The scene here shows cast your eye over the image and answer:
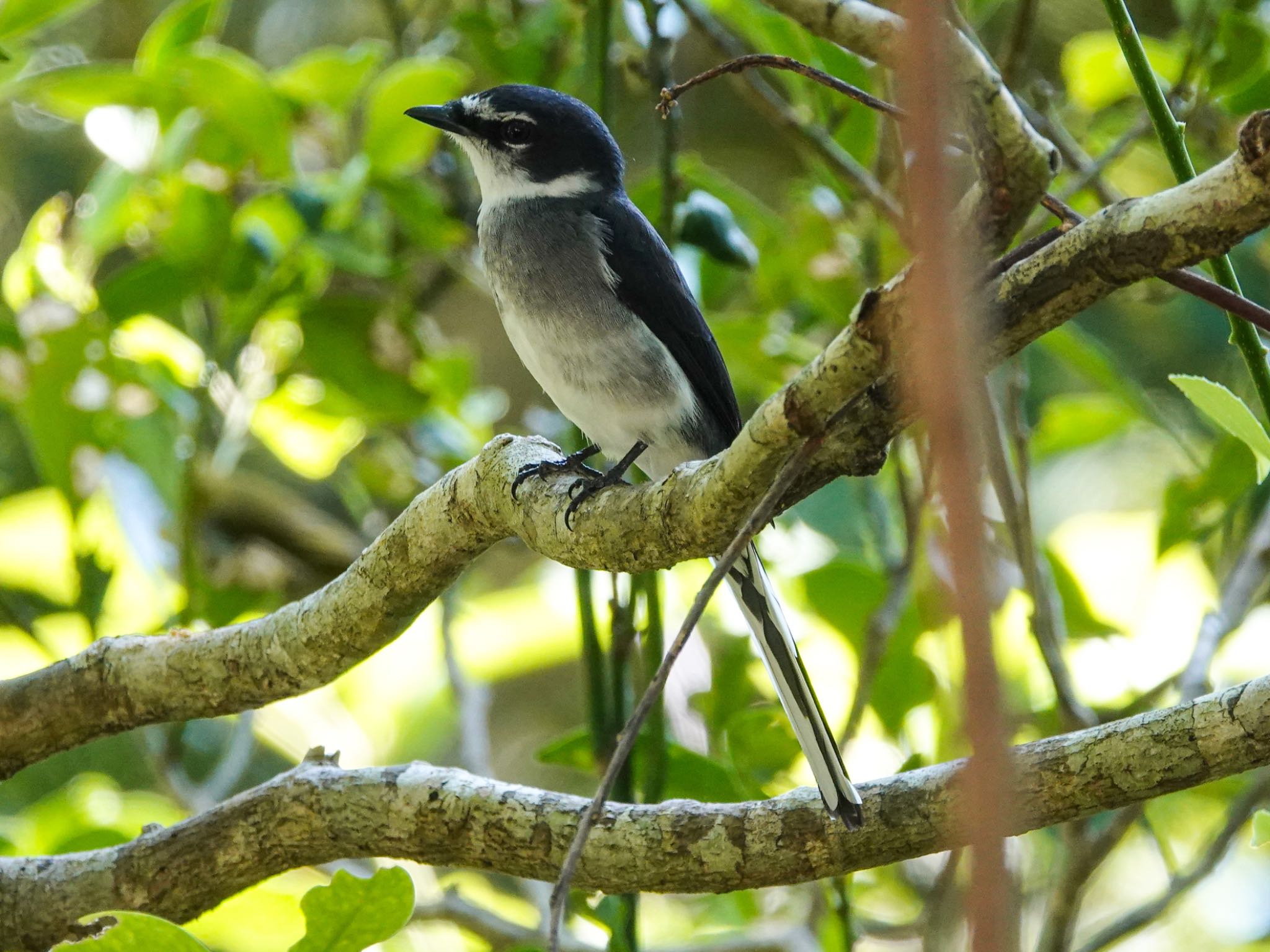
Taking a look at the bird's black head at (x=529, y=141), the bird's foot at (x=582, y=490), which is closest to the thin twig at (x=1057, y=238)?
the bird's foot at (x=582, y=490)

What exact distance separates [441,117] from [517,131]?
0.72 ft

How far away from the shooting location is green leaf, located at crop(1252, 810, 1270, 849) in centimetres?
155

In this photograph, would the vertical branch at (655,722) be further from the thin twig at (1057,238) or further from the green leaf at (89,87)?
the green leaf at (89,87)

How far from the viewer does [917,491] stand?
3.25 metres

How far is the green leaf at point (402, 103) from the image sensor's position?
335 centimetres

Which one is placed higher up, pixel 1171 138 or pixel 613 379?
pixel 613 379

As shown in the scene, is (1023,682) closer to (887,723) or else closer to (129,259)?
(887,723)

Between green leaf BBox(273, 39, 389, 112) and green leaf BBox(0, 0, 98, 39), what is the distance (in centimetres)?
67

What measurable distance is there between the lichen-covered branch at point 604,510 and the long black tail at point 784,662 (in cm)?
49

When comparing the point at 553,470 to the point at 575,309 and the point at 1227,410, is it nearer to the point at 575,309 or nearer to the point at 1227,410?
the point at 575,309

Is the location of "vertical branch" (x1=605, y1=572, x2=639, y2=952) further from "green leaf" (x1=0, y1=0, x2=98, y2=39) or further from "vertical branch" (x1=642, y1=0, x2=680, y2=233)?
"green leaf" (x1=0, y1=0, x2=98, y2=39)

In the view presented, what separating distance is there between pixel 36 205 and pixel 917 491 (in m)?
6.06

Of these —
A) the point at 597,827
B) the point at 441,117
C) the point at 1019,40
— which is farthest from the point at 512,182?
the point at 597,827

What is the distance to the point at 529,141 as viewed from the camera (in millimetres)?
3414
